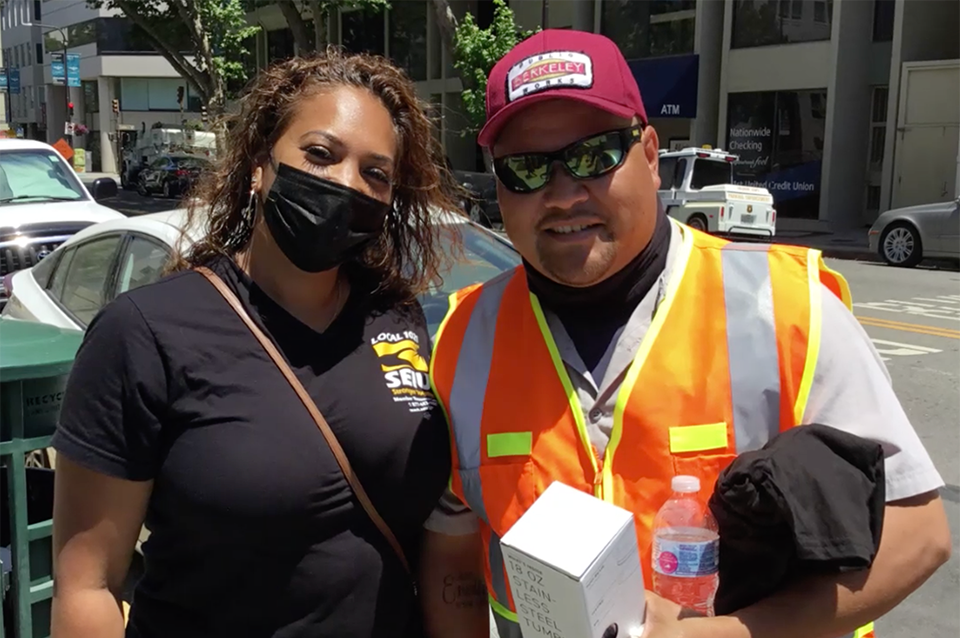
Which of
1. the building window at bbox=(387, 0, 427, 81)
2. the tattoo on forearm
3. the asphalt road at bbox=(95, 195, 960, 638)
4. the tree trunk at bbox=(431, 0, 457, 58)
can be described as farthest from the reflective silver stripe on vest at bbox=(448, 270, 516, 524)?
the building window at bbox=(387, 0, 427, 81)

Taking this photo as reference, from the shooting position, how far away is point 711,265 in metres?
1.83

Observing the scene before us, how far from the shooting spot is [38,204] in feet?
31.8

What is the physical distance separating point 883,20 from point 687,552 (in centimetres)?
2445

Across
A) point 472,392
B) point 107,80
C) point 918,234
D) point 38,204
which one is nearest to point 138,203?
point 38,204

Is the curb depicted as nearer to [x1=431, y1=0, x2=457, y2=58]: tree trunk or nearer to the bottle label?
[x1=431, y1=0, x2=457, y2=58]: tree trunk

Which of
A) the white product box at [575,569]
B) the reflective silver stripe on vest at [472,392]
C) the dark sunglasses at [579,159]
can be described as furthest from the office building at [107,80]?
→ the white product box at [575,569]

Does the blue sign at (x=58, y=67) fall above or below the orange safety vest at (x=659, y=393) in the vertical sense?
above

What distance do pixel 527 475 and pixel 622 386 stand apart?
247 millimetres

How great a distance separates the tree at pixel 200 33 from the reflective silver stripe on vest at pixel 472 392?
2457 centimetres

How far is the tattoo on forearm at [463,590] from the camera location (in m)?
2.11

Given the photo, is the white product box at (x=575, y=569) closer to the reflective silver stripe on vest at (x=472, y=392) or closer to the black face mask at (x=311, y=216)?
the reflective silver stripe on vest at (x=472, y=392)

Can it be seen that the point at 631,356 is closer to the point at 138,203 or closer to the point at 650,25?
the point at 650,25

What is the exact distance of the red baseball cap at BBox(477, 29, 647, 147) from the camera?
1758mm

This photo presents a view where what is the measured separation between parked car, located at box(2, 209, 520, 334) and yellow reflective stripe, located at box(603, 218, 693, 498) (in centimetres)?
263
